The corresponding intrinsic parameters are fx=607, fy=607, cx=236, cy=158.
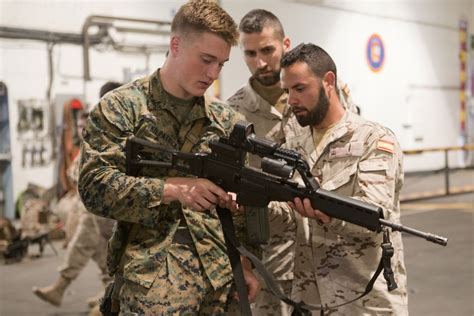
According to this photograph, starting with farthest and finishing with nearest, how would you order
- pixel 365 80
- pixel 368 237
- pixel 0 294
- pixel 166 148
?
pixel 365 80 < pixel 0 294 < pixel 368 237 < pixel 166 148

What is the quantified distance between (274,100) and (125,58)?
15.0 feet

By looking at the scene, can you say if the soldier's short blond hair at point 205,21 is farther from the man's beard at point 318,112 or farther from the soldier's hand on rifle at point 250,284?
the soldier's hand on rifle at point 250,284

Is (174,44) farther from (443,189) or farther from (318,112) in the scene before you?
(443,189)

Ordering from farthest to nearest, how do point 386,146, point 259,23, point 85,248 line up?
point 85,248, point 259,23, point 386,146

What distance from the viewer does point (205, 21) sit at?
156 cm

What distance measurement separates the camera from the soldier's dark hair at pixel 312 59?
1.89 m

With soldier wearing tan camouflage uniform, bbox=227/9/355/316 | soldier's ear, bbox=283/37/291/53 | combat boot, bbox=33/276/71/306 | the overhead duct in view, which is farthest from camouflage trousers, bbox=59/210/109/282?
the overhead duct

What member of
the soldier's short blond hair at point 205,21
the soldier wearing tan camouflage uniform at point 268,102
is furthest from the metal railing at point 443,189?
the soldier's short blond hair at point 205,21

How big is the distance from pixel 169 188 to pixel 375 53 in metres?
6.56

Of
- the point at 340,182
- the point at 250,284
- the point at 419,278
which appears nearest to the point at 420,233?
the point at 340,182

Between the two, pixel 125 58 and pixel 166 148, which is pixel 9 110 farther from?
pixel 166 148

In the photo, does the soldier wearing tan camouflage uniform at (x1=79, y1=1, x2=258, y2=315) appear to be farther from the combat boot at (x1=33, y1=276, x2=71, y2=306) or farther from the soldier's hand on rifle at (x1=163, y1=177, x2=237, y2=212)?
the combat boot at (x1=33, y1=276, x2=71, y2=306)

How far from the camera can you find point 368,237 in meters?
→ 1.80

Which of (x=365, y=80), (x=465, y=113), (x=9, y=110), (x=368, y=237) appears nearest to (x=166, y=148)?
(x=368, y=237)
